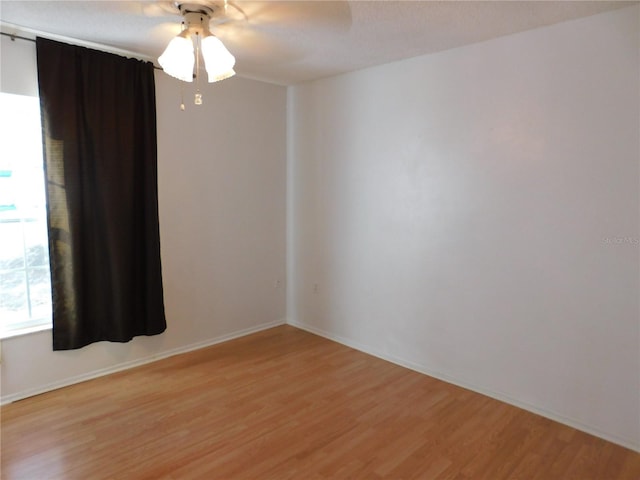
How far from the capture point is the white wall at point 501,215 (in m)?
2.50

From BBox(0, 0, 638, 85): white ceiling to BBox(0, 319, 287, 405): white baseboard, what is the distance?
250cm

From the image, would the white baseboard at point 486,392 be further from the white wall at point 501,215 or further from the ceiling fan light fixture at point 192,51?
the ceiling fan light fixture at point 192,51

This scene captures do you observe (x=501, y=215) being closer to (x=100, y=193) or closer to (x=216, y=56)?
(x=216, y=56)

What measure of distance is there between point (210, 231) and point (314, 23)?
2.10m

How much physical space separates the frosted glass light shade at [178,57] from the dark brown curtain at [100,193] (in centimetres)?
117

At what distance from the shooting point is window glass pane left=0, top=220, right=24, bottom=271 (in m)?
2.93

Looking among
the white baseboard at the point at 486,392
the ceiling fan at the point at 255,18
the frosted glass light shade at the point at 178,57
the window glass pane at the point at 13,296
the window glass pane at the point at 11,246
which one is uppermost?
the ceiling fan at the point at 255,18

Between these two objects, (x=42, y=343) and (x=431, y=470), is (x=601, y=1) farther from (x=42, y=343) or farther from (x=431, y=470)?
(x=42, y=343)

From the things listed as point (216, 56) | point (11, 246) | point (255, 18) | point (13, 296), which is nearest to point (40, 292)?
point (13, 296)

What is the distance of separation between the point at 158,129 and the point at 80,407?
7.18 ft

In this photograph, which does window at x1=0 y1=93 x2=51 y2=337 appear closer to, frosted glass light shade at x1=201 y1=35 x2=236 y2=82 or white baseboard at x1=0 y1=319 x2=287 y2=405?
white baseboard at x1=0 y1=319 x2=287 y2=405

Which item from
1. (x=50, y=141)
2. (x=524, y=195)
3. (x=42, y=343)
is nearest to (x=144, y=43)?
(x=50, y=141)

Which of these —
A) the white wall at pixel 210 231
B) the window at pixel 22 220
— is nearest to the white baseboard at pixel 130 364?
the white wall at pixel 210 231

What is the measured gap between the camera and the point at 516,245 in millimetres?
2898
